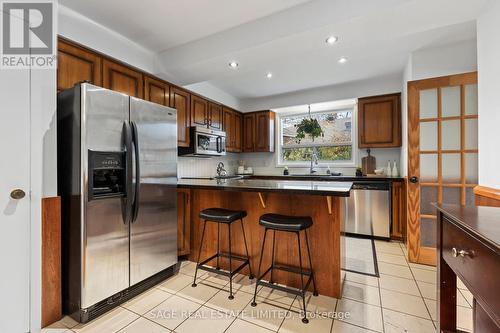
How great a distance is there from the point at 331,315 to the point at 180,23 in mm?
3030

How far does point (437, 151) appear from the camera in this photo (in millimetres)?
2666

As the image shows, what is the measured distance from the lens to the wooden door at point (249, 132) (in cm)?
500

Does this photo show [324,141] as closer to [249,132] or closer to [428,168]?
[249,132]

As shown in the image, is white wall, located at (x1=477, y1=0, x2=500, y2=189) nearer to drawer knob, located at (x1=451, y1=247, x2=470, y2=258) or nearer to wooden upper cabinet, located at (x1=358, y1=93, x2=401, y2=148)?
drawer knob, located at (x1=451, y1=247, x2=470, y2=258)

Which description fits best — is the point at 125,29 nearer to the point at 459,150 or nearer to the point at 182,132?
the point at 182,132

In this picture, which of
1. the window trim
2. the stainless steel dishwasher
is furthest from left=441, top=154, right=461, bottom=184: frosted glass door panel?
the window trim

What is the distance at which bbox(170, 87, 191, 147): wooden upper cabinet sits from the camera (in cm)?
321

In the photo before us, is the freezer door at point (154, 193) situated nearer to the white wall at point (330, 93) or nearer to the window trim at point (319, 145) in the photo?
the white wall at point (330, 93)

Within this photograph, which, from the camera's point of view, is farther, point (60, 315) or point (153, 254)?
point (153, 254)

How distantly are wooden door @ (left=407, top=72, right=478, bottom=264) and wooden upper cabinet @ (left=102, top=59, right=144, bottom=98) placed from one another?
10.8 feet

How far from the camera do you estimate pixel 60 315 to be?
1739 mm

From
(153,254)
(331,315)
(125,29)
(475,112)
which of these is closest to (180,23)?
(125,29)

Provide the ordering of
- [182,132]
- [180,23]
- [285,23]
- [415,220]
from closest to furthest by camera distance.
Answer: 1. [285,23]
2. [180,23]
3. [415,220]
4. [182,132]

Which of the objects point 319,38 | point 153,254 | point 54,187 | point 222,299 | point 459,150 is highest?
point 319,38
